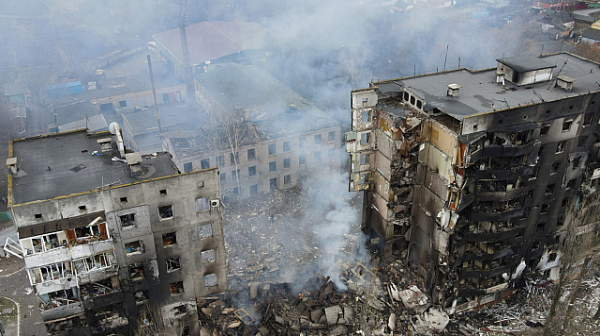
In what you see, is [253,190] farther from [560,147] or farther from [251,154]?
[560,147]

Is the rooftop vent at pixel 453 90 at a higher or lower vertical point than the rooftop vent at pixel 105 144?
higher

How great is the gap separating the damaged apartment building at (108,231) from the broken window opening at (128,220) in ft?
0.18

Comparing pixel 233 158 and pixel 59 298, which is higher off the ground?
pixel 59 298

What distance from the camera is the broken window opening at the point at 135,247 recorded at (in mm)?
30094

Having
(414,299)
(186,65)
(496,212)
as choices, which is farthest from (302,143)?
(186,65)

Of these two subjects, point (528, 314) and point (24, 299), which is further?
point (24, 299)

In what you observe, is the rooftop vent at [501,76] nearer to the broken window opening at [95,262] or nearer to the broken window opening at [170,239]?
the broken window opening at [170,239]

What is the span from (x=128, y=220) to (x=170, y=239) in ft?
10.1

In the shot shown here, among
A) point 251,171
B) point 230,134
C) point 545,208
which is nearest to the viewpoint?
point 545,208

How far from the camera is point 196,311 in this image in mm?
34031

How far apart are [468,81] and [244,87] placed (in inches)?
Result: 1202

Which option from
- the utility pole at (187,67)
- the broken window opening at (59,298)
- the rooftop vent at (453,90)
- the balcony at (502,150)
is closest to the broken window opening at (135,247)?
the broken window opening at (59,298)

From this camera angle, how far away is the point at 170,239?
3155cm

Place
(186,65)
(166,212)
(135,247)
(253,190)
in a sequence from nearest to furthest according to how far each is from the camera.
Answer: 1. (135,247)
2. (166,212)
3. (253,190)
4. (186,65)
